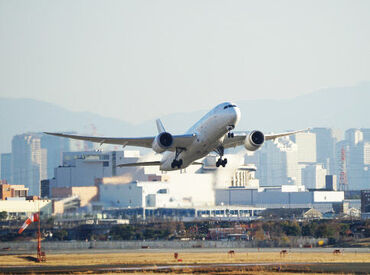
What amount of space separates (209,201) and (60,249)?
33.9 m

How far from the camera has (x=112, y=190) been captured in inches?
6708

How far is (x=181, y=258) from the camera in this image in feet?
317

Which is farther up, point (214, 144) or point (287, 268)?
point (214, 144)

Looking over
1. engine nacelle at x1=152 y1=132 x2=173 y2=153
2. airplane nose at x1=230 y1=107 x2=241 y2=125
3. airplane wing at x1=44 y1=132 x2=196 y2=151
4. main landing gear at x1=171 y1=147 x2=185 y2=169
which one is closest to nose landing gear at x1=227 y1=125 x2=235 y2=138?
airplane nose at x1=230 y1=107 x2=241 y2=125

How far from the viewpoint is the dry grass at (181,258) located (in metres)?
90.2

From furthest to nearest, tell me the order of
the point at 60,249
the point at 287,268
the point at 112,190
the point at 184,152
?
the point at 112,190
the point at 60,249
the point at 184,152
the point at 287,268

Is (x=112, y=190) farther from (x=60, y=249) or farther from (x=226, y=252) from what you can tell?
(x=226, y=252)

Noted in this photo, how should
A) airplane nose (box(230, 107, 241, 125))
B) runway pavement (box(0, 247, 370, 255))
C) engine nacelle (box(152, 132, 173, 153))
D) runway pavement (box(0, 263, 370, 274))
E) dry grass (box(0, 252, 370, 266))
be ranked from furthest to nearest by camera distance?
runway pavement (box(0, 247, 370, 255)), dry grass (box(0, 252, 370, 266)), engine nacelle (box(152, 132, 173, 153)), airplane nose (box(230, 107, 241, 125)), runway pavement (box(0, 263, 370, 274))

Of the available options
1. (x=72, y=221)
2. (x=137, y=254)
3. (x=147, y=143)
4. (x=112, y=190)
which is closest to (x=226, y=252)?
(x=137, y=254)

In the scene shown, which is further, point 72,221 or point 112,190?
point 112,190

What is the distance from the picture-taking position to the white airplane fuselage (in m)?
80.1

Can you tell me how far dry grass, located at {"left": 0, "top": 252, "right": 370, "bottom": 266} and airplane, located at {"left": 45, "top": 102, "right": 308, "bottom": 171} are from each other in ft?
33.2

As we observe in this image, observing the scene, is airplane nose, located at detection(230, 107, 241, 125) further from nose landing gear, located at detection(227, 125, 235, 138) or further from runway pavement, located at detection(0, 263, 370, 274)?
runway pavement, located at detection(0, 263, 370, 274)

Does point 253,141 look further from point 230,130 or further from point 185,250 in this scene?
point 185,250
